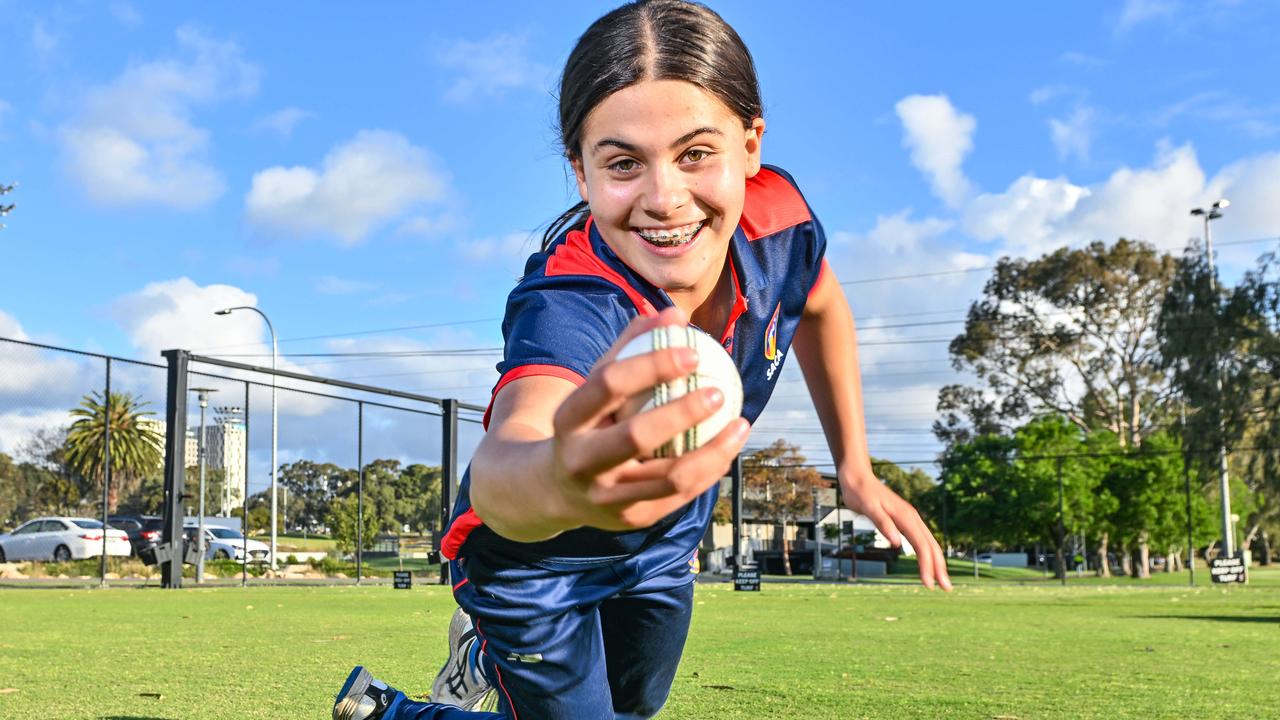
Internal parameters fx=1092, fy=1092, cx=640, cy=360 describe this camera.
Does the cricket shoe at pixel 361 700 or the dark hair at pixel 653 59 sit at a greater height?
the dark hair at pixel 653 59

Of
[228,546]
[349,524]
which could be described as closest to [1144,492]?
[349,524]

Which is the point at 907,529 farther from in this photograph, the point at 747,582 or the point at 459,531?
the point at 747,582

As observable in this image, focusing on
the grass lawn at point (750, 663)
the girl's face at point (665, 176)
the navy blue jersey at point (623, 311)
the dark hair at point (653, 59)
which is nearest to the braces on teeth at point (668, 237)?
the girl's face at point (665, 176)

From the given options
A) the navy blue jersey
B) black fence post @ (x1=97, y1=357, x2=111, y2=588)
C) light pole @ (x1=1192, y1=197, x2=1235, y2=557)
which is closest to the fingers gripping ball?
the navy blue jersey

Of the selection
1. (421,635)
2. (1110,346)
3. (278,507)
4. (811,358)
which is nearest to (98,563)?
(278,507)

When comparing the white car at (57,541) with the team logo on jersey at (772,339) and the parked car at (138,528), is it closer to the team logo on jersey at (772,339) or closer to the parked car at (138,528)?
the parked car at (138,528)

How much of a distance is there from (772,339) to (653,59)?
2.99 feet

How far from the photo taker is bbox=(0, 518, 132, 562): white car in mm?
24531

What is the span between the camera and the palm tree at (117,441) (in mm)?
22703

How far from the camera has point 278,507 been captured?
28.9 metres

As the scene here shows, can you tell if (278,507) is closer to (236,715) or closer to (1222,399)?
(236,715)

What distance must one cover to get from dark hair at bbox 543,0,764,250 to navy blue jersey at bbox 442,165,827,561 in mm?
327

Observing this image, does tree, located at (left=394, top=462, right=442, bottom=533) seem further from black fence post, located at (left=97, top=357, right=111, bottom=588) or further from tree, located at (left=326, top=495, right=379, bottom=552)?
black fence post, located at (left=97, top=357, right=111, bottom=588)

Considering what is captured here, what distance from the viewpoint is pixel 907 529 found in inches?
103
